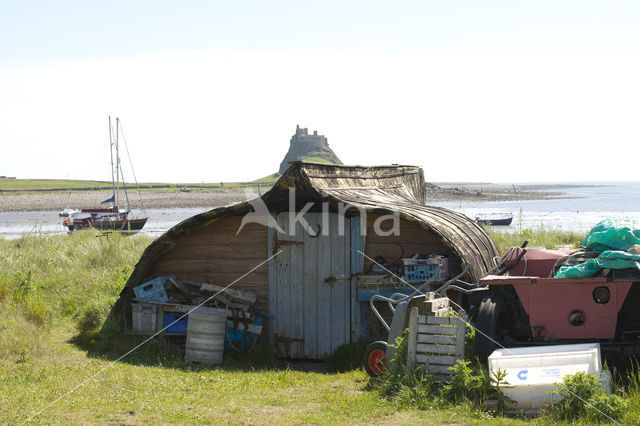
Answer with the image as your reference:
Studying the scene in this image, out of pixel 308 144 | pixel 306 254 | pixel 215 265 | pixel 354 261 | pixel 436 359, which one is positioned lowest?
pixel 436 359

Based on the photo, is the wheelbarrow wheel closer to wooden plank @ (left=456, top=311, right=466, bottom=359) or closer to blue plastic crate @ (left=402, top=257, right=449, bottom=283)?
wooden plank @ (left=456, top=311, right=466, bottom=359)

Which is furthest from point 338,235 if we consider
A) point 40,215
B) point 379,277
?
point 40,215

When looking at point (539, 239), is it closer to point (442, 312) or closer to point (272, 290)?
point (272, 290)

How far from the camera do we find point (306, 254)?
36.4ft

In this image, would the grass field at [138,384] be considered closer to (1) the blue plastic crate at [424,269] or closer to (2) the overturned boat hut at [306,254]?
(2) the overturned boat hut at [306,254]

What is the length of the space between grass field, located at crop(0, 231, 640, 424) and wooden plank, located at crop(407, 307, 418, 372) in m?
0.52

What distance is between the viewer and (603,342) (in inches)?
289

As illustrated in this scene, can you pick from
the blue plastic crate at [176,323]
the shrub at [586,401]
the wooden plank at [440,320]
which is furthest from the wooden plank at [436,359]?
the blue plastic crate at [176,323]

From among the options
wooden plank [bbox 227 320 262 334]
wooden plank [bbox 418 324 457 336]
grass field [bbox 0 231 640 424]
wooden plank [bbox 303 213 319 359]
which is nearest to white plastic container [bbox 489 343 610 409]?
grass field [bbox 0 231 640 424]

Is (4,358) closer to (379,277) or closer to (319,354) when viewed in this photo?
(319,354)

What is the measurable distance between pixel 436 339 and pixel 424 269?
8.37 feet

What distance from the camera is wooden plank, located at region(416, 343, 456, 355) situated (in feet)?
25.1

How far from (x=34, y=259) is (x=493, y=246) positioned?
37.5 feet

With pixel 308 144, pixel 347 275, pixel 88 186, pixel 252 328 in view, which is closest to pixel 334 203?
pixel 347 275
